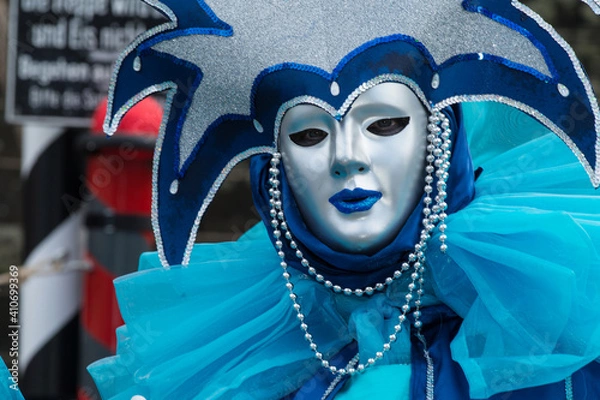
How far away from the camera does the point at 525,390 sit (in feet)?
6.66

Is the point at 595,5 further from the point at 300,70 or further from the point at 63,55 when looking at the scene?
the point at 63,55

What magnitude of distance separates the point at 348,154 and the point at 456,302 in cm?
33

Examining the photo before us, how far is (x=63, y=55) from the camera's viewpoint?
3.63 m

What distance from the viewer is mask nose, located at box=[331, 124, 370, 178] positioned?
207 centimetres

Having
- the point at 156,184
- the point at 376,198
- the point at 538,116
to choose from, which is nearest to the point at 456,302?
the point at 376,198

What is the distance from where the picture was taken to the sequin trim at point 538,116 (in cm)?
204

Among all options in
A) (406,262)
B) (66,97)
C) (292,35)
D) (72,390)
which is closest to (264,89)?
(292,35)

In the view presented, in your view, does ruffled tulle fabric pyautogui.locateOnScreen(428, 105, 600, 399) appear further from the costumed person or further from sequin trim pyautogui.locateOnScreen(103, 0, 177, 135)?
sequin trim pyautogui.locateOnScreen(103, 0, 177, 135)

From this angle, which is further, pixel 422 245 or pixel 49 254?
pixel 49 254

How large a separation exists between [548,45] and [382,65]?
0.29 m

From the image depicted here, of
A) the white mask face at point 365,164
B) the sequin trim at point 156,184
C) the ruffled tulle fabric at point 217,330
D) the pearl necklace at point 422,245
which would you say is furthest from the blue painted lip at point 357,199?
the sequin trim at point 156,184

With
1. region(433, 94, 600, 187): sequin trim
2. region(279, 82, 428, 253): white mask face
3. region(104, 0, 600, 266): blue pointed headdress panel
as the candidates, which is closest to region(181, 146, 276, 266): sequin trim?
region(104, 0, 600, 266): blue pointed headdress panel

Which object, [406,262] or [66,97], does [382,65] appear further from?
[66,97]

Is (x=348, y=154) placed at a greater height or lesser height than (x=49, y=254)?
greater
